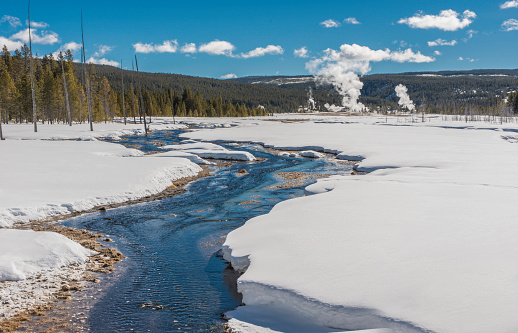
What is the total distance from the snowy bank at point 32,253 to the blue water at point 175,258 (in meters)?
1.26

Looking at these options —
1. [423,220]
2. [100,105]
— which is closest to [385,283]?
[423,220]

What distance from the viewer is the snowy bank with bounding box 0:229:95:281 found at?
794 cm

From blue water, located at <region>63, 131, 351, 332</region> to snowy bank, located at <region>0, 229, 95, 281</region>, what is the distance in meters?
1.26

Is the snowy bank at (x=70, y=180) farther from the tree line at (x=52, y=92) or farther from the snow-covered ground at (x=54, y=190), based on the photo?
the tree line at (x=52, y=92)

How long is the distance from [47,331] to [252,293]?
3.46m

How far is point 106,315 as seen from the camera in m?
6.77

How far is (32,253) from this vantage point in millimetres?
8594

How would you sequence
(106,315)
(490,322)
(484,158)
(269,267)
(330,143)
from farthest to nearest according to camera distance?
(330,143) → (484,158) → (269,267) → (106,315) → (490,322)

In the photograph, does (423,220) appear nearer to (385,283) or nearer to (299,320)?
(385,283)

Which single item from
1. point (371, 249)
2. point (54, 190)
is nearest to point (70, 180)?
point (54, 190)

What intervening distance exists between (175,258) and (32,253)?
127 inches

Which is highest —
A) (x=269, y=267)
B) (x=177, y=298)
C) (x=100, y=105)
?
(x=100, y=105)

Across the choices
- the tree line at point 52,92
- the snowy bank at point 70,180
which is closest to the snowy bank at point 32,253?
the snowy bank at point 70,180

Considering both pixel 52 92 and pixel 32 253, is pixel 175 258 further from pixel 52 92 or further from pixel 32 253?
pixel 52 92
